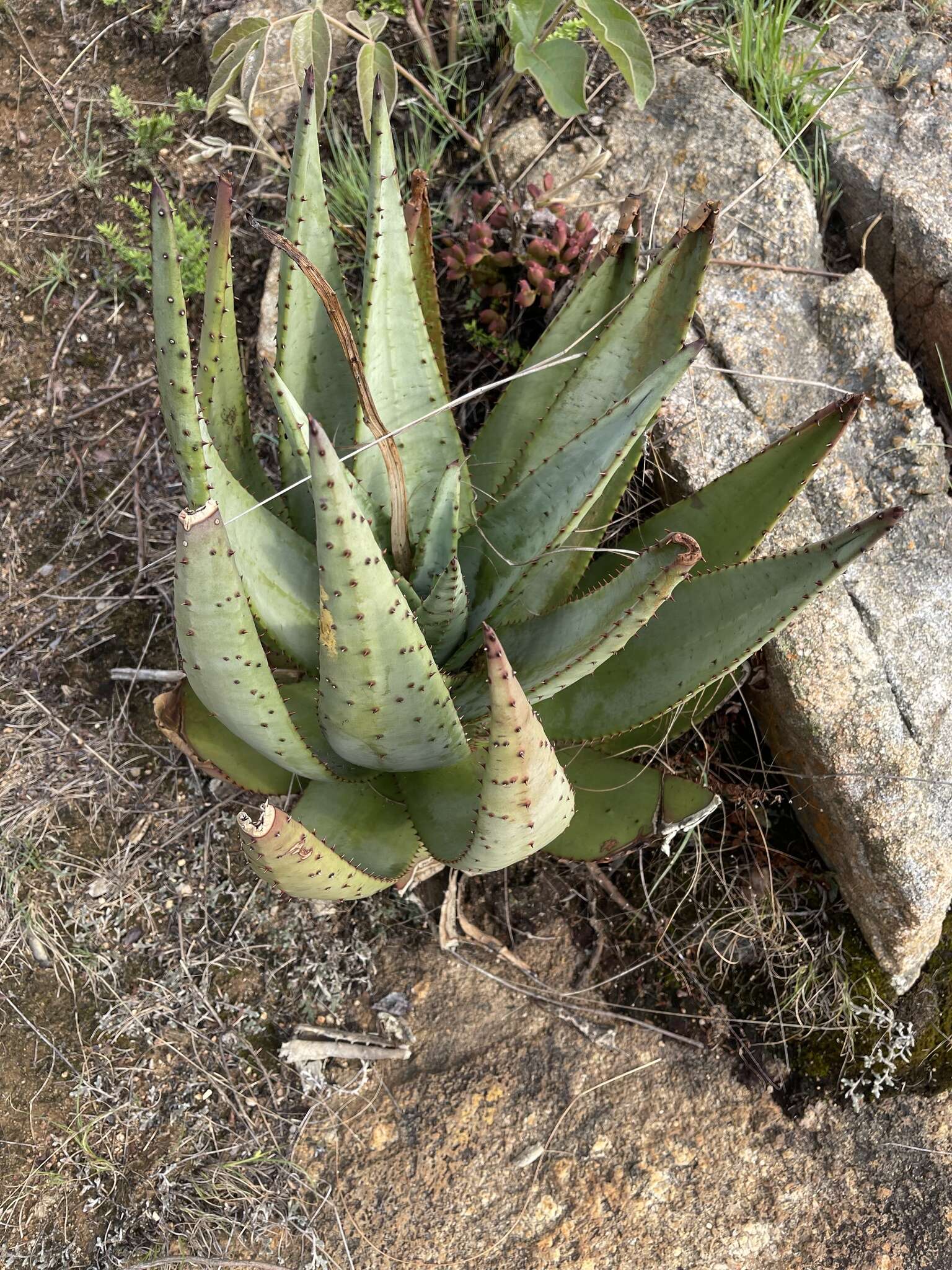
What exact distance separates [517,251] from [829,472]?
3.32ft

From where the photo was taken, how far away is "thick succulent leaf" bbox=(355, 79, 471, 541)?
1.65m

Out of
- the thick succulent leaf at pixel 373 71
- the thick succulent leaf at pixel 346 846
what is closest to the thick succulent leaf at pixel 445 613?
the thick succulent leaf at pixel 346 846

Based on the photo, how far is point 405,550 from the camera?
1.86 m

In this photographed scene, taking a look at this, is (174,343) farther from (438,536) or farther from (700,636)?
(700,636)

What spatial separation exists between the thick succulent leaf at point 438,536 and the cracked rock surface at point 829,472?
74 cm

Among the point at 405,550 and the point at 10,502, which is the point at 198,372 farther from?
the point at 10,502

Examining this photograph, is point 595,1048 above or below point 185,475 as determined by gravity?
below

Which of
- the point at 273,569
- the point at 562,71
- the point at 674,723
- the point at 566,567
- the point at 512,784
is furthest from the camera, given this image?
the point at 562,71

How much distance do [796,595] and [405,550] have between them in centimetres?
76

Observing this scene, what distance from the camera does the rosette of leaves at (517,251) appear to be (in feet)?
7.89

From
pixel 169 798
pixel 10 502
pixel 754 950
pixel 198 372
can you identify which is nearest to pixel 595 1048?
pixel 754 950

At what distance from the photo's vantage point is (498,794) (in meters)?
1.34

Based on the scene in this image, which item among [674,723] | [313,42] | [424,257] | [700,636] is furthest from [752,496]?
[313,42]

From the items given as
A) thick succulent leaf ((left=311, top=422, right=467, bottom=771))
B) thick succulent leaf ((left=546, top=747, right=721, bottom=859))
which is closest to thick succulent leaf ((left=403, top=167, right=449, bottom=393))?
thick succulent leaf ((left=311, top=422, right=467, bottom=771))
